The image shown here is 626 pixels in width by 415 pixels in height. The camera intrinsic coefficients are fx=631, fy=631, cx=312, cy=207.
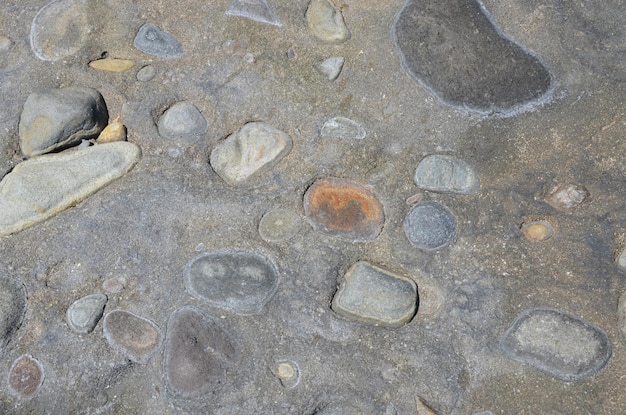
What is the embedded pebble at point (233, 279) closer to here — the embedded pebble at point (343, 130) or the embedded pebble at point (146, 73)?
the embedded pebble at point (343, 130)

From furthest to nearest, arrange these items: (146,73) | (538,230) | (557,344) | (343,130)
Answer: (146,73), (343,130), (538,230), (557,344)

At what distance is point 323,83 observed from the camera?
2.15m

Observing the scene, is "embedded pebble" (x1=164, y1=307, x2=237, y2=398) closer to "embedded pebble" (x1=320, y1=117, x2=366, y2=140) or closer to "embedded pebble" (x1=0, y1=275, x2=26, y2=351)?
"embedded pebble" (x1=0, y1=275, x2=26, y2=351)

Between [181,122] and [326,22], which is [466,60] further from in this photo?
[181,122]

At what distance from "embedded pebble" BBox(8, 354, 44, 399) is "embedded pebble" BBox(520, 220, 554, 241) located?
1.51 meters

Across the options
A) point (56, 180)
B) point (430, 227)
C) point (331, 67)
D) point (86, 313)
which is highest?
point (331, 67)

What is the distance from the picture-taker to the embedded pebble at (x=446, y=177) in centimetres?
200

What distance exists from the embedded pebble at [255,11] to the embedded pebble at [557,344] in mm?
1303

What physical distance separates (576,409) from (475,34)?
124cm

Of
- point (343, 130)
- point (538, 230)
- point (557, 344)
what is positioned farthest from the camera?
point (343, 130)

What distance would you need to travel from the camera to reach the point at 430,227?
195cm

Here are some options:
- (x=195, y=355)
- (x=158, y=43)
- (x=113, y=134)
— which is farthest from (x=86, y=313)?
(x=158, y=43)

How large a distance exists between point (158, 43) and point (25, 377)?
118 centimetres

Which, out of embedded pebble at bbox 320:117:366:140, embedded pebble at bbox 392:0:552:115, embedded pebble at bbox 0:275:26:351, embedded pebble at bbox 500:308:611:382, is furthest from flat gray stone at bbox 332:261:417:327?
embedded pebble at bbox 0:275:26:351
